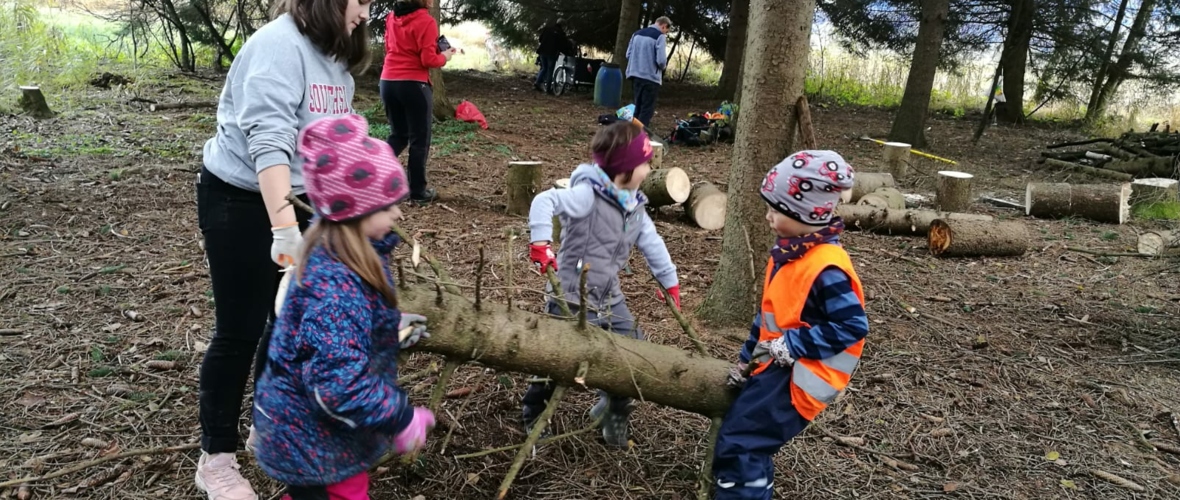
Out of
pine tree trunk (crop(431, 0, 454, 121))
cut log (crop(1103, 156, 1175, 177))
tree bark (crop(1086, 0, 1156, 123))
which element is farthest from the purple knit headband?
tree bark (crop(1086, 0, 1156, 123))

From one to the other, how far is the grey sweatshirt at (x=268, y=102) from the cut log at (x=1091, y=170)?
10714mm

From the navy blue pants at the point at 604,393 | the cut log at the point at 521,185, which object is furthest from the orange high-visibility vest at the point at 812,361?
the cut log at the point at 521,185

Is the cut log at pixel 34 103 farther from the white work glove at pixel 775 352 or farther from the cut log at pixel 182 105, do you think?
the white work glove at pixel 775 352

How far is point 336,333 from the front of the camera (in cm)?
150

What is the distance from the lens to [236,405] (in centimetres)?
229

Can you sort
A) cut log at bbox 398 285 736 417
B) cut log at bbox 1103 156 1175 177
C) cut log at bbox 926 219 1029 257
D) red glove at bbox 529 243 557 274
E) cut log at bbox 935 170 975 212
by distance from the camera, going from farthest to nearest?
1. cut log at bbox 1103 156 1175 177
2. cut log at bbox 935 170 975 212
3. cut log at bbox 926 219 1029 257
4. red glove at bbox 529 243 557 274
5. cut log at bbox 398 285 736 417

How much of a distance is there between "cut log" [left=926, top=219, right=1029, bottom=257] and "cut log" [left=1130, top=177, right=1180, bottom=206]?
302 centimetres

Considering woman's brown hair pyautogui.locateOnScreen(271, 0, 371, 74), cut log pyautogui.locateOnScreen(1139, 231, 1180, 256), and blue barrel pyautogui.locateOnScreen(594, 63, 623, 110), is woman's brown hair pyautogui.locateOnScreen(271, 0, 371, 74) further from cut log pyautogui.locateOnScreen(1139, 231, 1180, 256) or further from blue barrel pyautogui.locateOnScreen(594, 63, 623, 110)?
blue barrel pyautogui.locateOnScreen(594, 63, 623, 110)

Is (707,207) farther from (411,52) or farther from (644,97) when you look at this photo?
(644,97)

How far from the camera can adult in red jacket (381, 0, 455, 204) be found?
19.6ft

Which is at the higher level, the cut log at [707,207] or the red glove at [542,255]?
the red glove at [542,255]

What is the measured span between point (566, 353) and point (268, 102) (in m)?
1.16

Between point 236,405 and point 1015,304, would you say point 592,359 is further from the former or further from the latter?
point 1015,304

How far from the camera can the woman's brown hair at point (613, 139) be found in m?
2.68
